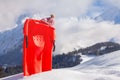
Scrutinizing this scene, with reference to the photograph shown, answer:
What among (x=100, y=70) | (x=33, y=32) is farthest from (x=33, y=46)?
(x=100, y=70)

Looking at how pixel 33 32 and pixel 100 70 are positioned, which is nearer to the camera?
pixel 100 70

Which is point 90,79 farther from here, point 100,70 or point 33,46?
point 33,46

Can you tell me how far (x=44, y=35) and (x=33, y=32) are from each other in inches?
27.0

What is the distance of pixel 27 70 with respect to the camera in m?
16.5

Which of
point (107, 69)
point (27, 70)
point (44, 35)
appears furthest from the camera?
point (44, 35)

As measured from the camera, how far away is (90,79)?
13648 millimetres

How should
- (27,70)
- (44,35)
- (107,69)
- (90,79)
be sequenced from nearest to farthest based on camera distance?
1. (90,79)
2. (107,69)
3. (27,70)
4. (44,35)

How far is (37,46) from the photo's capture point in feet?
56.4

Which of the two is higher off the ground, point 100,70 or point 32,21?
point 32,21

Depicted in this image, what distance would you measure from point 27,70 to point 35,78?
8.54 ft

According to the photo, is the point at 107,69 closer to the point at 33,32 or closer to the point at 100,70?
the point at 100,70

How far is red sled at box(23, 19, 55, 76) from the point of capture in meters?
16.7

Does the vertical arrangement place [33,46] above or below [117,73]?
above

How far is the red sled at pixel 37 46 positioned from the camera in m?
16.7
